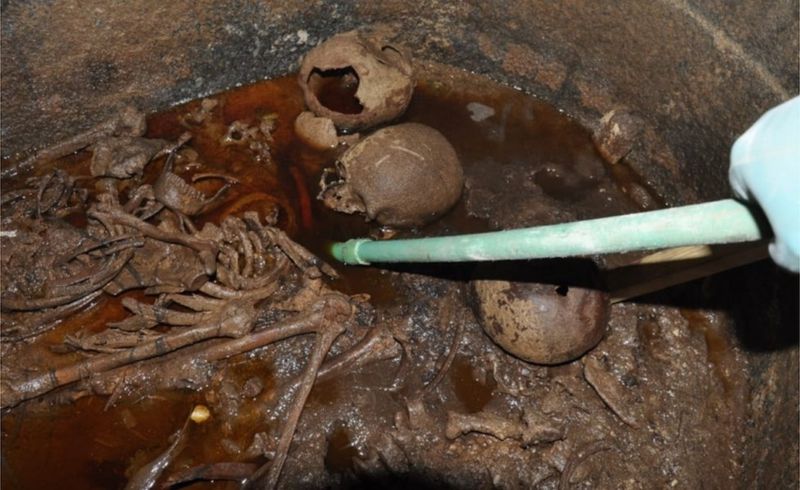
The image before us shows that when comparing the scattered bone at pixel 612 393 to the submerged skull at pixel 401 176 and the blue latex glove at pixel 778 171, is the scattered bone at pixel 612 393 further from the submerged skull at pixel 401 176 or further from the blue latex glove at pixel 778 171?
the blue latex glove at pixel 778 171

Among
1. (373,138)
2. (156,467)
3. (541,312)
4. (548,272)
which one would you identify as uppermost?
(373,138)

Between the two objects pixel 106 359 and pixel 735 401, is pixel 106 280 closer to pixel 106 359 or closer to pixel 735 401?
pixel 106 359

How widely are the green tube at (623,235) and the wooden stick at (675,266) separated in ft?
3.49

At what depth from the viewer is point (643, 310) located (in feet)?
10.9

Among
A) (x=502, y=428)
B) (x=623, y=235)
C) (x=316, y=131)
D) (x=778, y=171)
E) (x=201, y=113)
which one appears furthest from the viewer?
(x=201, y=113)

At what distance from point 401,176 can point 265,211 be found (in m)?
0.81

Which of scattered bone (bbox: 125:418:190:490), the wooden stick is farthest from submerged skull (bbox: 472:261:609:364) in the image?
scattered bone (bbox: 125:418:190:490)

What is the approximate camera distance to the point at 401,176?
3.11 meters

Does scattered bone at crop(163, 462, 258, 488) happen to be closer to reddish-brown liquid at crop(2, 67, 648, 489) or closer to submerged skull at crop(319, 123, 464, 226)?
reddish-brown liquid at crop(2, 67, 648, 489)

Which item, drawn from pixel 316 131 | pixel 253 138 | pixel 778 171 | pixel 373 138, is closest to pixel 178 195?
pixel 253 138

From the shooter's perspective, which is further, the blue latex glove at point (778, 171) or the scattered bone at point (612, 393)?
the scattered bone at point (612, 393)

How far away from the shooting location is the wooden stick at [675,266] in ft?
8.61

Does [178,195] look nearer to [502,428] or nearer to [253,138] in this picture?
[253,138]

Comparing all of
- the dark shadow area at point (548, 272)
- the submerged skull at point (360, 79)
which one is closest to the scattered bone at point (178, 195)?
the submerged skull at point (360, 79)
